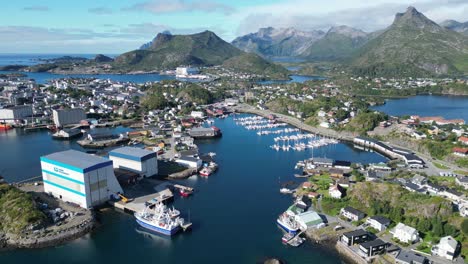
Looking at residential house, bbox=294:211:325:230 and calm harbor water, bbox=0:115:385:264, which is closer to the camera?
calm harbor water, bbox=0:115:385:264

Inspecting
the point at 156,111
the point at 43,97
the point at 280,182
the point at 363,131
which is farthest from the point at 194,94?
the point at 280,182

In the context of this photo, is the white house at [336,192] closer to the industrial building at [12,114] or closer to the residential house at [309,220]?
the residential house at [309,220]

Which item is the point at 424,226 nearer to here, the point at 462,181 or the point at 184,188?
the point at 462,181

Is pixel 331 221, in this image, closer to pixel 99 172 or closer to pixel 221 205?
pixel 221 205

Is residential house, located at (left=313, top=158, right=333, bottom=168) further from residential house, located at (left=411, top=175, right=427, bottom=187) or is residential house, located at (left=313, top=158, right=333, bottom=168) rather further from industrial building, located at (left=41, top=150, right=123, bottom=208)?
industrial building, located at (left=41, top=150, right=123, bottom=208)

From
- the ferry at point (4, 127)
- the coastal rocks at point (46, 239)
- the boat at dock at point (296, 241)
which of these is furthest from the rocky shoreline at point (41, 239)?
the ferry at point (4, 127)

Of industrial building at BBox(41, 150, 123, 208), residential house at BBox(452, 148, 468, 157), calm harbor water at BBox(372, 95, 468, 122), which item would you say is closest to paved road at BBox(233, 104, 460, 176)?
residential house at BBox(452, 148, 468, 157)

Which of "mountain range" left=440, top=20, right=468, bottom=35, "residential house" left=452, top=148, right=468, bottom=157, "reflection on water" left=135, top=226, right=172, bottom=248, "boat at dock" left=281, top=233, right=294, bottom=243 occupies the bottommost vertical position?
"reflection on water" left=135, top=226, right=172, bottom=248
